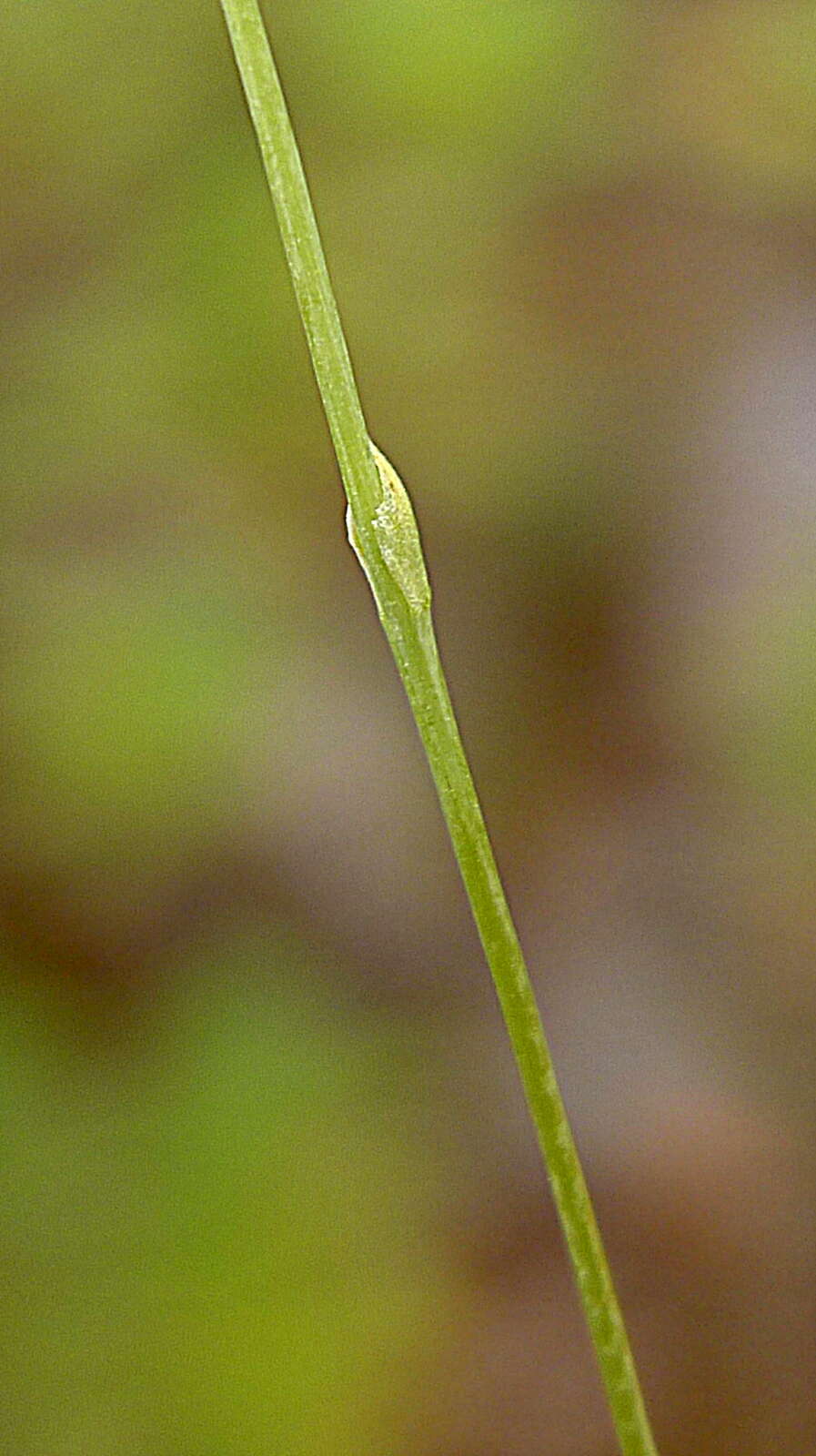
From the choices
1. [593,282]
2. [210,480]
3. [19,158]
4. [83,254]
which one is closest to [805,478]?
[593,282]

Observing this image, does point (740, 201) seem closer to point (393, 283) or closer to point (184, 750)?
point (393, 283)

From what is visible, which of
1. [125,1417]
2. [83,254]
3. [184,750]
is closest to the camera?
[125,1417]

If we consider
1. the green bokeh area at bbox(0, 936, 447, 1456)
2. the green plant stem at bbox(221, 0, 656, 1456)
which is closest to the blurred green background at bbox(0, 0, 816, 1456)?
the green bokeh area at bbox(0, 936, 447, 1456)

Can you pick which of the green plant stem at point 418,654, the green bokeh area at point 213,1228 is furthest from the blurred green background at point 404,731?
the green plant stem at point 418,654

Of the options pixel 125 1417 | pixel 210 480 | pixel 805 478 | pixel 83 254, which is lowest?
pixel 125 1417

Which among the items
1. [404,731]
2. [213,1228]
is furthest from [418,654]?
[404,731]

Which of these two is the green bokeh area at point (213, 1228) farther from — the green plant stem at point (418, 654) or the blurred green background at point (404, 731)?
the green plant stem at point (418, 654)

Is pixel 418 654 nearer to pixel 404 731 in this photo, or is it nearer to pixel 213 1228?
pixel 213 1228
